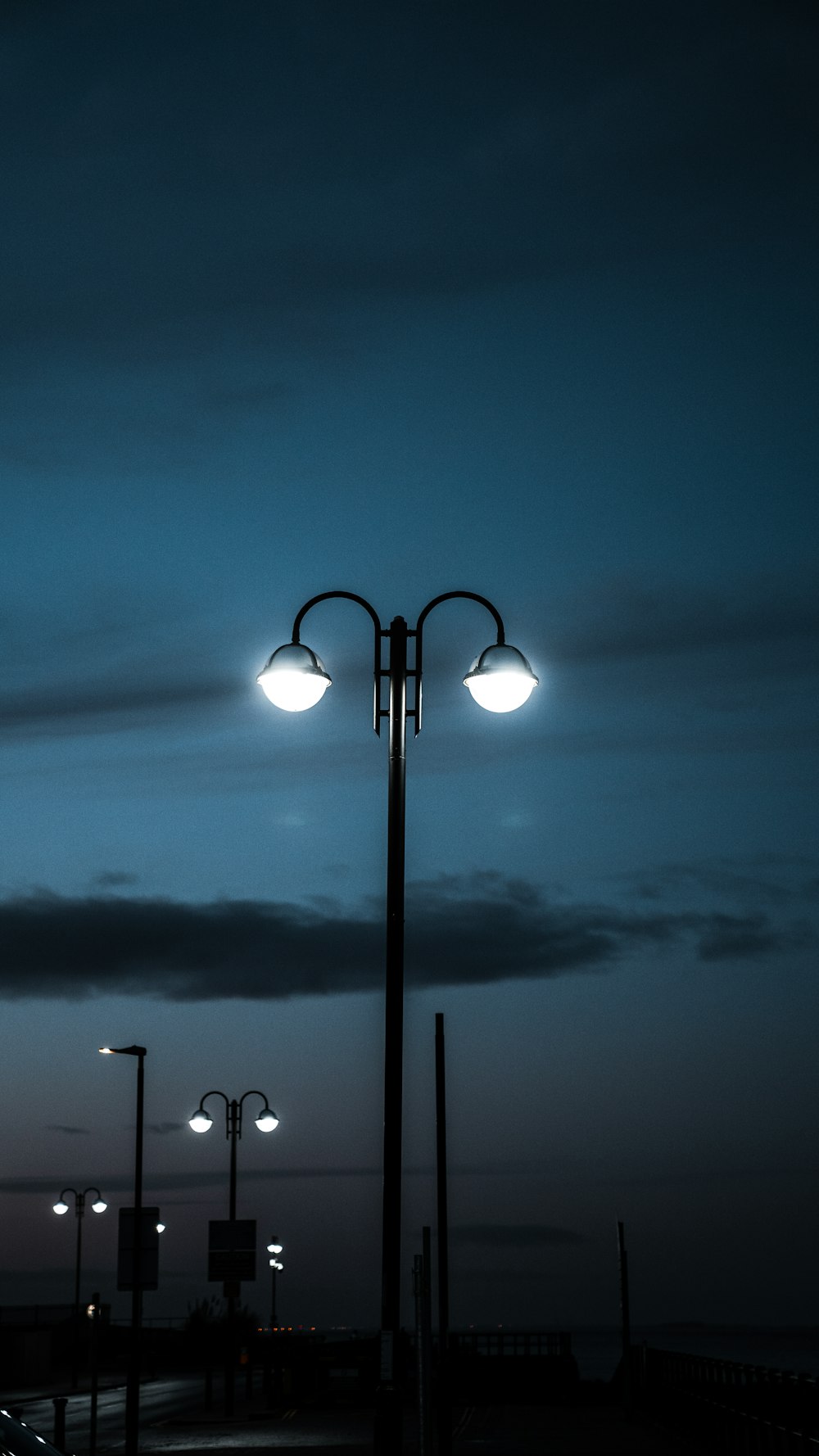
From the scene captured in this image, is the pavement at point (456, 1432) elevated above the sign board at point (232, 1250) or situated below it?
below

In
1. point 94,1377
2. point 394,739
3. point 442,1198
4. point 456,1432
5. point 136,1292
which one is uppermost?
point 394,739

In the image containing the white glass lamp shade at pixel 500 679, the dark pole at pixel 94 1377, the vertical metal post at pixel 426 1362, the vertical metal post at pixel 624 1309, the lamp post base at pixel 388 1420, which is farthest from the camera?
the vertical metal post at pixel 624 1309

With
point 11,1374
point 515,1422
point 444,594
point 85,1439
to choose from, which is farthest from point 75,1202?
point 444,594

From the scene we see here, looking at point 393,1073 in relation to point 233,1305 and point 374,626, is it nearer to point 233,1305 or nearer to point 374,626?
point 374,626

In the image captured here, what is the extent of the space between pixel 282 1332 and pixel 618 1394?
2822 centimetres

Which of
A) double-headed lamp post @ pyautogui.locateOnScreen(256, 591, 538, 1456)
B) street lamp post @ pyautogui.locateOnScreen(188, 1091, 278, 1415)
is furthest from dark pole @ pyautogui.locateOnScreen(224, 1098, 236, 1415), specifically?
double-headed lamp post @ pyautogui.locateOnScreen(256, 591, 538, 1456)

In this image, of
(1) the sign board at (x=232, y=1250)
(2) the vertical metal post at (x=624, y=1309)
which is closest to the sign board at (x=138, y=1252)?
(1) the sign board at (x=232, y=1250)

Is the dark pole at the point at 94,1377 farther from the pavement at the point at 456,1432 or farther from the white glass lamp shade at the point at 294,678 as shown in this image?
the white glass lamp shade at the point at 294,678

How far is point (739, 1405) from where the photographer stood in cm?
2122

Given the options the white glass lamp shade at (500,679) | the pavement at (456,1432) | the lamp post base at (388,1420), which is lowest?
the pavement at (456,1432)

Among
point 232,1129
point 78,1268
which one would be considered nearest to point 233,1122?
point 232,1129

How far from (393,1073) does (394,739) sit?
2.55 metres

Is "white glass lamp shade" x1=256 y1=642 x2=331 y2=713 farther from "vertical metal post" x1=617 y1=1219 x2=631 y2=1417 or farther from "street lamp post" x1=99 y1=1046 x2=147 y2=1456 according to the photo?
"vertical metal post" x1=617 y1=1219 x2=631 y2=1417

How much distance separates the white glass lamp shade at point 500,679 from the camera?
11.2 meters
